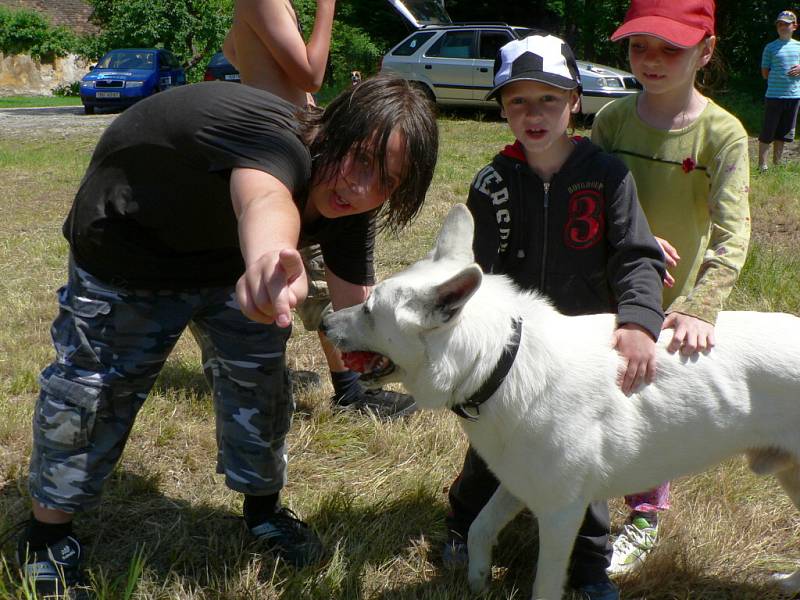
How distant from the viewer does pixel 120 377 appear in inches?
93.3

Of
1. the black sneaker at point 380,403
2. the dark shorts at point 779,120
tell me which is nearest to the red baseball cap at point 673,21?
the black sneaker at point 380,403

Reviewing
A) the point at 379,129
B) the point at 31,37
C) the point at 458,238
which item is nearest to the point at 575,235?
the point at 458,238

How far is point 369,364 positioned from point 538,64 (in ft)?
3.52

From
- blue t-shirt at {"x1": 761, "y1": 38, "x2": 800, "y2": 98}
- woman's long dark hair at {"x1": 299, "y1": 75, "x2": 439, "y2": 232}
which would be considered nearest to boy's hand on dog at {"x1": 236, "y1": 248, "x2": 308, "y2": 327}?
woman's long dark hair at {"x1": 299, "y1": 75, "x2": 439, "y2": 232}

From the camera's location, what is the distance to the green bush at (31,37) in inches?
1242

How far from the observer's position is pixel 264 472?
2641mm

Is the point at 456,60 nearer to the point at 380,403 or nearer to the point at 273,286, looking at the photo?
the point at 380,403

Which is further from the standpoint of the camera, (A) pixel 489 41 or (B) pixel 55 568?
(A) pixel 489 41

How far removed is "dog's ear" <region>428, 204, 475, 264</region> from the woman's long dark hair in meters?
0.15

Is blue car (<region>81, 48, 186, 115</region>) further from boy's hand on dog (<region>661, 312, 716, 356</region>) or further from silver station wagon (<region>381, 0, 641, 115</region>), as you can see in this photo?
boy's hand on dog (<region>661, 312, 716, 356</region>)

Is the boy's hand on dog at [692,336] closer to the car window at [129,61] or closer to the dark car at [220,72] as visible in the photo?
the dark car at [220,72]

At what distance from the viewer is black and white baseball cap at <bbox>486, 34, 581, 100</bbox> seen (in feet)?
7.66

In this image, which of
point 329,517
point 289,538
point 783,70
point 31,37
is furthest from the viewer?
point 31,37

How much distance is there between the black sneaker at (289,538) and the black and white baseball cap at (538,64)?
1.68 m
